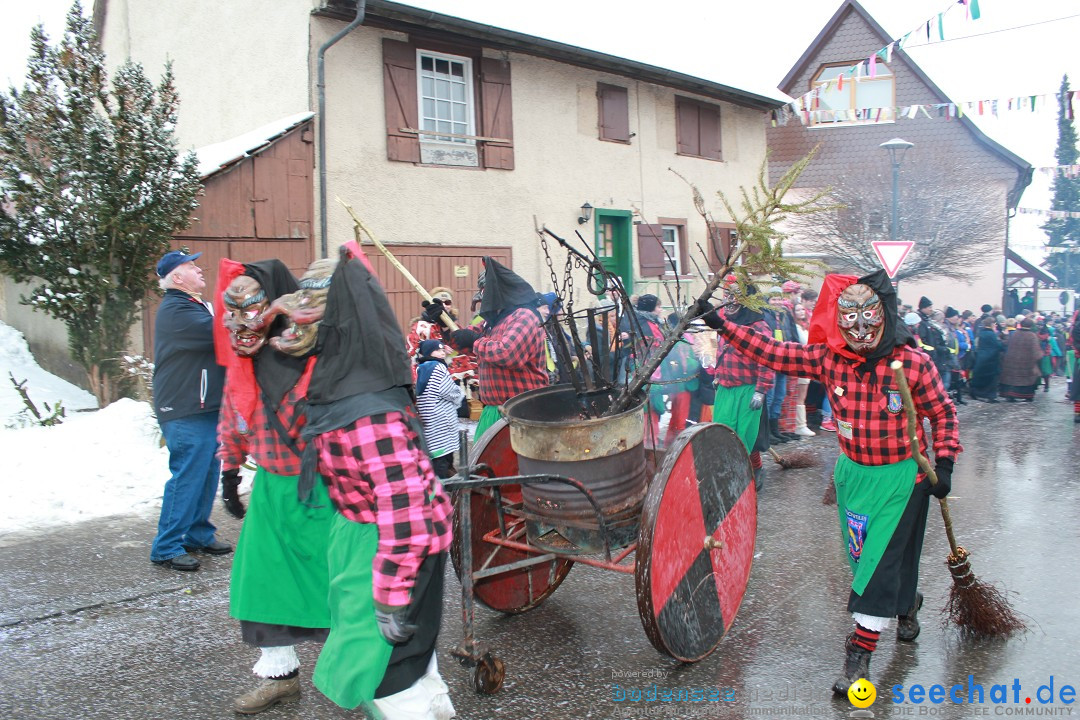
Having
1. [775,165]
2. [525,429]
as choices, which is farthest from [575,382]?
[775,165]

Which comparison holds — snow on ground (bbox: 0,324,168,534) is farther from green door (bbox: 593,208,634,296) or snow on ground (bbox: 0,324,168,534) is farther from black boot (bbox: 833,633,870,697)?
green door (bbox: 593,208,634,296)

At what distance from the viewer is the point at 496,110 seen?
1270 cm

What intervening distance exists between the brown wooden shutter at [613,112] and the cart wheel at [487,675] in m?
12.2

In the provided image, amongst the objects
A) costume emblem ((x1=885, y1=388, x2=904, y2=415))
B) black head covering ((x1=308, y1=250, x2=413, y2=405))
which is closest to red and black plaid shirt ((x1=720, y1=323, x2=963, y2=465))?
costume emblem ((x1=885, y1=388, x2=904, y2=415))

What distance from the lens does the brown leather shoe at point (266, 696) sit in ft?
10.7

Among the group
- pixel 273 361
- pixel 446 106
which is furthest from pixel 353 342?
pixel 446 106

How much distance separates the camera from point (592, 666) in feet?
12.2

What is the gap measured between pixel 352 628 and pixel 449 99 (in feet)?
36.1

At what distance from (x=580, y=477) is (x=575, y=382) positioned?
50 cm

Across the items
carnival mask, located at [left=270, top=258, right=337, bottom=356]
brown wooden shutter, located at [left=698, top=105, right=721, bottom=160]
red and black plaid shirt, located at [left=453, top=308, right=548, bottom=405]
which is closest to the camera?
carnival mask, located at [left=270, top=258, right=337, bottom=356]

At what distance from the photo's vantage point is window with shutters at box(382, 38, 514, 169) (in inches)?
456

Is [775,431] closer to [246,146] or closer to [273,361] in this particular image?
[246,146]

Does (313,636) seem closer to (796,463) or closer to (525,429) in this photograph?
(525,429)

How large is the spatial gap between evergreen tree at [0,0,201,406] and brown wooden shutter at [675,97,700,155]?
9895mm
